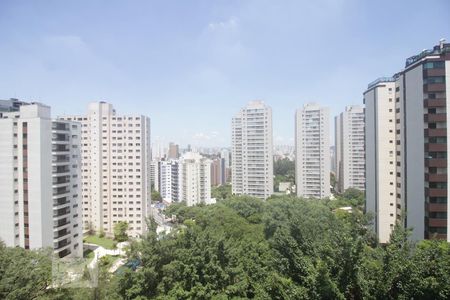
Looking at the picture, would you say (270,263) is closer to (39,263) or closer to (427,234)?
→ (39,263)

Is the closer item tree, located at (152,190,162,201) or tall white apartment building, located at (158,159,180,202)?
tall white apartment building, located at (158,159,180,202)

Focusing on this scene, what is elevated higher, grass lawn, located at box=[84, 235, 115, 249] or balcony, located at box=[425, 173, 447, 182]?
balcony, located at box=[425, 173, 447, 182]

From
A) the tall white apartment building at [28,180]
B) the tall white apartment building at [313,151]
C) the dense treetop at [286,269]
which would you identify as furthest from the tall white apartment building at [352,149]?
the tall white apartment building at [28,180]

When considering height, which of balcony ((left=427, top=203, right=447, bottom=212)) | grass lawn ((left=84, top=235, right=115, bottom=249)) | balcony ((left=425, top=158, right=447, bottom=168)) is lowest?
grass lawn ((left=84, top=235, right=115, bottom=249))

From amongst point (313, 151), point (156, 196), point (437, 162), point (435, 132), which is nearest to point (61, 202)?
point (437, 162)

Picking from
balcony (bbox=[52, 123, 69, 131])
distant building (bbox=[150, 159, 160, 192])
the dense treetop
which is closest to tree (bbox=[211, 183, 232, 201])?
distant building (bbox=[150, 159, 160, 192])

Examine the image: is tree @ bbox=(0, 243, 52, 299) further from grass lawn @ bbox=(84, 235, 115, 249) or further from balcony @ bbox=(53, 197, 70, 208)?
grass lawn @ bbox=(84, 235, 115, 249)

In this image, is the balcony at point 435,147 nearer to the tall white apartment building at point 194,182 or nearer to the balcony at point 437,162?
the balcony at point 437,162
